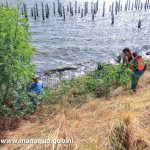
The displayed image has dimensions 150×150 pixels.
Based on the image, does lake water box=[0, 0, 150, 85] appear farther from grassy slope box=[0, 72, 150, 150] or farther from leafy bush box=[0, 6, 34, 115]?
grassy slope box=[0, 72, 150, 150]

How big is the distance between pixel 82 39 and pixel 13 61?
80.2 ft

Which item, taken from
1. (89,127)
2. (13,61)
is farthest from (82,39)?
(89,127)

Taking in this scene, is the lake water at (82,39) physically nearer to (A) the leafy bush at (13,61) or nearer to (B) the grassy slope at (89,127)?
(A) the leafy bush at (13,61)

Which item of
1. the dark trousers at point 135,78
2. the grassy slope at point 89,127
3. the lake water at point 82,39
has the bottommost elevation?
the lake water at point 82,39

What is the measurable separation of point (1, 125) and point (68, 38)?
24.6 m

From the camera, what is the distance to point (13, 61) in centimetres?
920

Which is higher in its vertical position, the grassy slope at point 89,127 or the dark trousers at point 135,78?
the grassy slope at point 89,127

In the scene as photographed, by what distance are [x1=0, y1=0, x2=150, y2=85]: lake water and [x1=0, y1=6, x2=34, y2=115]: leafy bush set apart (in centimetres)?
1031

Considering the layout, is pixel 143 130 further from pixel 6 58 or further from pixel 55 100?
pixel 55 100

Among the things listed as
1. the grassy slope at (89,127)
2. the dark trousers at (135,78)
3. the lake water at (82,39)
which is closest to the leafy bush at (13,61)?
the grassy slope at (89,127)

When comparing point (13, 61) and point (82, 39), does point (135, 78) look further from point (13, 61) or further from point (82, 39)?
point (82, 39)

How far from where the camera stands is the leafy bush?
917cm

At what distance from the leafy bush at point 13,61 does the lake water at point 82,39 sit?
10.3 meters

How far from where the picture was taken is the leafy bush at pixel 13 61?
30.1ft
